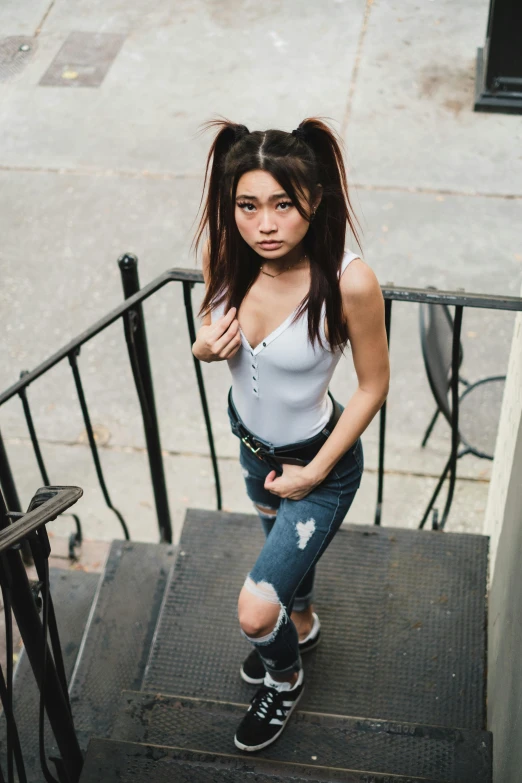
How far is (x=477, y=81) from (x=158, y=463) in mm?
5317

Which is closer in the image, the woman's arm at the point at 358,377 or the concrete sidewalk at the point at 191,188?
the woman's arm at the point at 358,377

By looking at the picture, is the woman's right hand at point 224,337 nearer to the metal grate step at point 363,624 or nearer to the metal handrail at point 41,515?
the metal handrail at point 41,515

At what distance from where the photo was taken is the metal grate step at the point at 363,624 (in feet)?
9.95

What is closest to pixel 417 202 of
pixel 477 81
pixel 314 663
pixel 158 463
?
pixel 477 81

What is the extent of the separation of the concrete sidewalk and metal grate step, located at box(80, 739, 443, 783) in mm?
2387

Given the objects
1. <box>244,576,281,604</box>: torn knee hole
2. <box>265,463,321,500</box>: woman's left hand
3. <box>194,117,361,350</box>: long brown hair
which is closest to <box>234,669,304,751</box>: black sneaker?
<box>244,576,281,604</box>: torn knee hole

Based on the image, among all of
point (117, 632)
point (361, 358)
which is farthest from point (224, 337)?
point (117, 632)

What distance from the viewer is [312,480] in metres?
2.42

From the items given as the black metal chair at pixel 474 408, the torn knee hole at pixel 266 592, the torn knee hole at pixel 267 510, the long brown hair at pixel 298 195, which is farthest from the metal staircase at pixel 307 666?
the long brown hair at pixel 298 195

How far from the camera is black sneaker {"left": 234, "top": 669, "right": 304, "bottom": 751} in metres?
2.71

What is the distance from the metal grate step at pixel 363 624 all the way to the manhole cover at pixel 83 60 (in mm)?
5747

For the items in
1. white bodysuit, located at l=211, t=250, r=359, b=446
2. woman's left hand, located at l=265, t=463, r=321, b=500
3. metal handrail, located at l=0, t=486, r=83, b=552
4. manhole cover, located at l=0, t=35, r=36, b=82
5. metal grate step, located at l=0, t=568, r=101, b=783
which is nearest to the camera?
metal handrail, located at l=0, t=486, r=83, b=552

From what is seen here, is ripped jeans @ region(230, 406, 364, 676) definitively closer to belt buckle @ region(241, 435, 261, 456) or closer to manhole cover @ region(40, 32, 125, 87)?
belt buckle @ region(241, 435, 261, 456)

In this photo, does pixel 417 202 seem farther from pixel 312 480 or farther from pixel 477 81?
pixel 312 480
